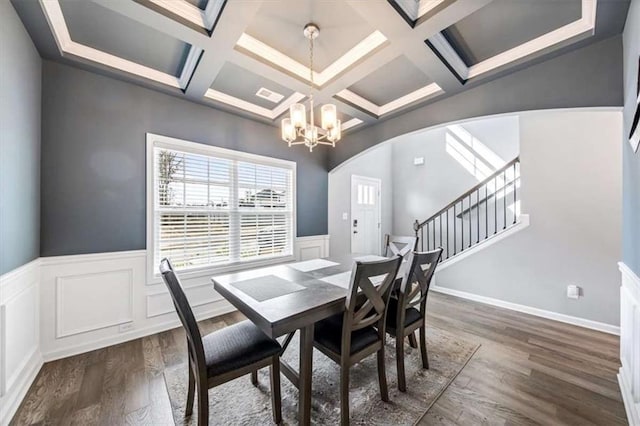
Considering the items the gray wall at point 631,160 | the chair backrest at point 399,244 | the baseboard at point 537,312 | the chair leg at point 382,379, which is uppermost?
the gray wall at point 631,160

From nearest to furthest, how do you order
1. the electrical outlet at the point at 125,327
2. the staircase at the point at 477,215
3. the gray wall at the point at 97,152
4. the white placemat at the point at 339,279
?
the white placemat at the point at 339,279
the gray wall at the point at 97,152
the electrical outlet at the point at 125,327
the staircase at the point at 477,215

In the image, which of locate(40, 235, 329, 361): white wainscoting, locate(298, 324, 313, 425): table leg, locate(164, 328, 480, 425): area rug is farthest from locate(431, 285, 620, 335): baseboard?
locate(40, 235, 329, 361): white wainscoting

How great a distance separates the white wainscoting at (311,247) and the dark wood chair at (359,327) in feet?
7.47

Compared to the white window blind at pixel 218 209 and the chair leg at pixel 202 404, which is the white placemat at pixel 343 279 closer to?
the chair leg at pixel 202 404

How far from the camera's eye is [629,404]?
1.61 meters

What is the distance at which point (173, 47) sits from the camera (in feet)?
7.17

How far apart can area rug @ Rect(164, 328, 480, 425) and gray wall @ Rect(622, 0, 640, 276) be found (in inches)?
57.3

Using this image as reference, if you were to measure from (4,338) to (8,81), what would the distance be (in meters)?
1.65

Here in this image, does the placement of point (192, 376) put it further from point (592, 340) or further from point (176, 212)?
point (592, 340)

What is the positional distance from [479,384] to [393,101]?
9.97 ft

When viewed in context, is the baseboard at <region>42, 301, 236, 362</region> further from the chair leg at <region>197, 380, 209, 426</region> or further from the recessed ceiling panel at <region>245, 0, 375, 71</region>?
the recessed ceiling panel at <region>245, 0, 375, 71</region>

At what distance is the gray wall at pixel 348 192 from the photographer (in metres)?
4.77

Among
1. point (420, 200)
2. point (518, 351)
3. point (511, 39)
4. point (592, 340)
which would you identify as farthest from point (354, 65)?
point (420, 200)

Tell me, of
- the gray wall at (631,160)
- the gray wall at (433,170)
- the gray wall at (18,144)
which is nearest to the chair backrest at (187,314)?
the gray wall at (18,144)
